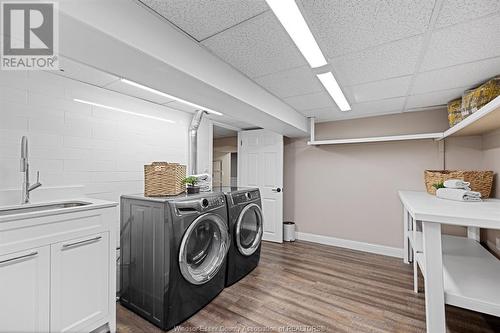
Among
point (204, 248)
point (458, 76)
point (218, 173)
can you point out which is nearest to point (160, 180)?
point (204, 248)

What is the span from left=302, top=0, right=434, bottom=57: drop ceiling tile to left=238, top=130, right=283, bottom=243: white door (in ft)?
8.38

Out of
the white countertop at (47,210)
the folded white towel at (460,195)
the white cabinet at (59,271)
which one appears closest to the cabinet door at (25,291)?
the white cabinet at (59,271)

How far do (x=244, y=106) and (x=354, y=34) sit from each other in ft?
3.64

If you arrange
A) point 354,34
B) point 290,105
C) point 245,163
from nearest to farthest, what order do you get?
point 354,34, point 290,105, point 245,163

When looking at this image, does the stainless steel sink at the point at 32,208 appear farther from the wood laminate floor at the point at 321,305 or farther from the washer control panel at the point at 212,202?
the wood laminate floor at the point at 321,305

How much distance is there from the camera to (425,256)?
1324 millimetres

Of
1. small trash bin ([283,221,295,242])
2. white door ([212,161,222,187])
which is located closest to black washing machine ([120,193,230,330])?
small trash bin ([283,221,295,242])

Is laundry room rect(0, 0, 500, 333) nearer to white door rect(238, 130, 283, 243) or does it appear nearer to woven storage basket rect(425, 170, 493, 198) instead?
woven storage basket rect(425, 170, 493, 198)

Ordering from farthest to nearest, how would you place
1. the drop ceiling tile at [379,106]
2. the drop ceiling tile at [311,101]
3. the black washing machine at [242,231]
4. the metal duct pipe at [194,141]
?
the metal duct pipe at [194,141] < the drop ceiling tile at [379,106] < the drop ceiling tile at [311,101] < the black washing machine at [242,231]

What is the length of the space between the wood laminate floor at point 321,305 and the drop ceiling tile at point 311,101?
2.16m

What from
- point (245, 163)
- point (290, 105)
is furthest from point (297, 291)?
point (245, 163)

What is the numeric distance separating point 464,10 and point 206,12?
1.44 metres

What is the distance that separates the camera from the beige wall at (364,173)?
10.4 ft

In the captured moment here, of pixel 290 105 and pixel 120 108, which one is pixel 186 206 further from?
pixel 290 105
